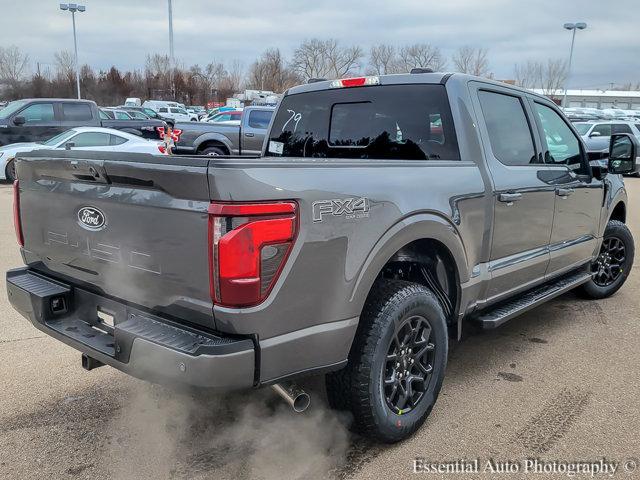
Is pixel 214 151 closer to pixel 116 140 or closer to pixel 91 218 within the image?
pixel 116 140

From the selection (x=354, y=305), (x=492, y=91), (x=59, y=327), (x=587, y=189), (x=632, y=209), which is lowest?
(x=632, y=209)

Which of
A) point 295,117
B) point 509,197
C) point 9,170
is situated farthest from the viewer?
point 9,170

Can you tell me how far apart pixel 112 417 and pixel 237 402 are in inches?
28.2

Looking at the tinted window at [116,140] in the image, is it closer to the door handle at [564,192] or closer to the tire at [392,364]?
the door handle at [564,192]

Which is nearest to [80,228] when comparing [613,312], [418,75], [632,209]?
[418,75]

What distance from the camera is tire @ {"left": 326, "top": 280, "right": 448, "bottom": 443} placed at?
264 centimetres

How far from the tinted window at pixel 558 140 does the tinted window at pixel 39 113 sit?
13813mm

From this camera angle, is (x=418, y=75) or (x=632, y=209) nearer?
(x=418, y=75)

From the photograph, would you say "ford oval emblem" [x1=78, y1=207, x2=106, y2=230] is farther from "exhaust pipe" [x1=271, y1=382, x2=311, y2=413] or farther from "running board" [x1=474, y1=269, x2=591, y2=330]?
"running board" [x1=474, y1=269, x2=591, y2=330]

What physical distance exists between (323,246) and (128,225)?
2.82 ft

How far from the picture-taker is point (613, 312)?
5.14 metres

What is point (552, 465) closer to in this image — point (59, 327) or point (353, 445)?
point (353, 445)

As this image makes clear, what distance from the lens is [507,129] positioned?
12.4 feet

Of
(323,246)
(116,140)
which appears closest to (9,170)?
(116,140)
